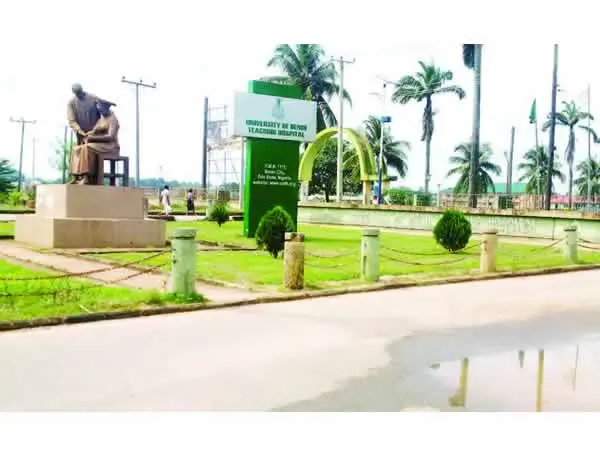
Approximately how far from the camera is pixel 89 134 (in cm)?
1284

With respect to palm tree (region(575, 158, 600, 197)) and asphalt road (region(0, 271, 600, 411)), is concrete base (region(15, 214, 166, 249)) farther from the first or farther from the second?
palm tree (region(575, 158, 600, 197))

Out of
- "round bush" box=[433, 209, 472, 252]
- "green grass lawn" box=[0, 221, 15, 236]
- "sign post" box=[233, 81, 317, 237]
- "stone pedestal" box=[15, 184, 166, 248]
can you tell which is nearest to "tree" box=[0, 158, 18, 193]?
"stone pedestal" box=[15, 184, 166, 248]

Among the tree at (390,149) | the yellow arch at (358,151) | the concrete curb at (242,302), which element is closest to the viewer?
the concrete curb at (242,302)

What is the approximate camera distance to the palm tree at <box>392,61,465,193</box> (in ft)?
84.7

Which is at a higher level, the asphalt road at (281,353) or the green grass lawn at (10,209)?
the green grass lawn at (10,209)

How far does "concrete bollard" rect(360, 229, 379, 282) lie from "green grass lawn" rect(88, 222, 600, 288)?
0.61 feet

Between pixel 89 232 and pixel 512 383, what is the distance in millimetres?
9308

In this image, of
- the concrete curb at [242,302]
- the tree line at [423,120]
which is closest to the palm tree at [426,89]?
the tree line at [423,120]

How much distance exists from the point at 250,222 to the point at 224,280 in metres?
6.80

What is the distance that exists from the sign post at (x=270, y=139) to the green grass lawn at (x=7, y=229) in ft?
16.9

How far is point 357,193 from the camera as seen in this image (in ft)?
137

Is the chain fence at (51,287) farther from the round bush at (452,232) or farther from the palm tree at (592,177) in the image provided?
the palm tree at (592,177)

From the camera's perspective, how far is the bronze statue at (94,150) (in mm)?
12758
